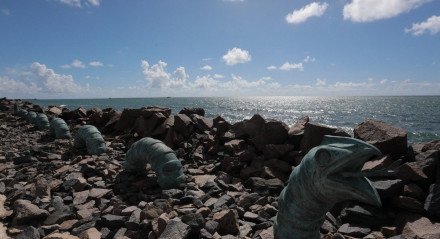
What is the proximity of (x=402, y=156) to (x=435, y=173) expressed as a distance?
0.80 meters

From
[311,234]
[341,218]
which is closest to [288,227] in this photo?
[311,234]

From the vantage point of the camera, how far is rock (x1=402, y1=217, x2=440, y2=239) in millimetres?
5227

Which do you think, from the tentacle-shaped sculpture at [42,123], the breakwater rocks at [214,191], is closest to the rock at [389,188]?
the breakwater rocks at [214,191]

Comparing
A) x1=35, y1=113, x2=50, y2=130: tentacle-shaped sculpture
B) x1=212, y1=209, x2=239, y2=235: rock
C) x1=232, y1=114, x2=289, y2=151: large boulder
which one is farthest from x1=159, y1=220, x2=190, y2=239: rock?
x1=35, y1=113, x2=50, y2=130: tentacle-shaped sculpture

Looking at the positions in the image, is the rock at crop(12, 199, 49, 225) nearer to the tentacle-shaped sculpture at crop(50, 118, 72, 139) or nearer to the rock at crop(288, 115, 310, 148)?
the rock at crop(288, 115, 310, 148)

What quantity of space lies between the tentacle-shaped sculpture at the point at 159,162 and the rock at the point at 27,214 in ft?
8.41

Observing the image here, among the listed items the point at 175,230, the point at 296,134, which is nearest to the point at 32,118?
the point at 296,134

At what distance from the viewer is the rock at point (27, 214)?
631 centimetres

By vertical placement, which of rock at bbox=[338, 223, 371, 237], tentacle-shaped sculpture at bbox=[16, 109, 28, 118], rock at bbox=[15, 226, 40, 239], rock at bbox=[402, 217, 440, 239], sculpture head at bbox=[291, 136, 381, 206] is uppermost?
sculpture head at bbox=[291, 136, 381, 206]

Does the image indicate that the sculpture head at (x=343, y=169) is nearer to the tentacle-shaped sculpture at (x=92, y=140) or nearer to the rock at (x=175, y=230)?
the rock at (x=175, y=230)

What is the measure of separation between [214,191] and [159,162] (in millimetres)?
1671

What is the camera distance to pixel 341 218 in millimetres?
6188

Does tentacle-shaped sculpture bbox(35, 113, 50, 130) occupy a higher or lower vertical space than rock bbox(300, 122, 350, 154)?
lower

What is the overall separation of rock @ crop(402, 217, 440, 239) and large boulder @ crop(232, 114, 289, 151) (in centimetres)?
433
